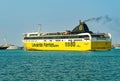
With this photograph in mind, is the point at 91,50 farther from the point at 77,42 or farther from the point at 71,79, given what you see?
the point at 71,79

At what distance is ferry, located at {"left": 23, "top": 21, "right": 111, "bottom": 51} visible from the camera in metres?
129

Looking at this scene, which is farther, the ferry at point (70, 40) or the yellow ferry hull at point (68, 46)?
the ferry at point (70, 40)

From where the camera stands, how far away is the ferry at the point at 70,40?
424 feet

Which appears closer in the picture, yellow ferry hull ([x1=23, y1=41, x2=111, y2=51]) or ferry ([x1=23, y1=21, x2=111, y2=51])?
yellow ferry hull ([x1=23, y1=41, x2=111, y2=51])

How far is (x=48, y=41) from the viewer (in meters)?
141

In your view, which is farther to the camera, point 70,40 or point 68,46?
point 68,46

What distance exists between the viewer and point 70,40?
134250 mm

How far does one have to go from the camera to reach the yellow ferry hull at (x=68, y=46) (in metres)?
129

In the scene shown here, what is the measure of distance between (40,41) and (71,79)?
105 m

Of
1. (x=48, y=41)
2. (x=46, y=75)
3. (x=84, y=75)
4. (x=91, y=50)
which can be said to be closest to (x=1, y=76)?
Answer: (x=46, y=75)

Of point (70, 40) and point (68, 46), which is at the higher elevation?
point (70, 40)

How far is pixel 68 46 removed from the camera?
444 feet

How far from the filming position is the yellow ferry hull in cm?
12875

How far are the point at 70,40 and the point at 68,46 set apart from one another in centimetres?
208
